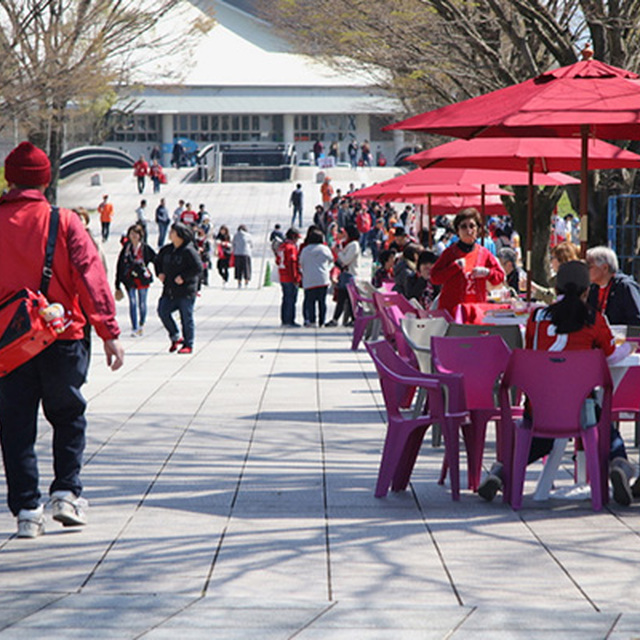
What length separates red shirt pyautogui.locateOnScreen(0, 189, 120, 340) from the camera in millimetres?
6117

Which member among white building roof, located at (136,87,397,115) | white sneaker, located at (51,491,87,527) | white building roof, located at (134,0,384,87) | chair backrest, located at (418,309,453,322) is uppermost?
white building roof, located at (134,0,384,87)

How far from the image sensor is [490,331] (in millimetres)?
8922

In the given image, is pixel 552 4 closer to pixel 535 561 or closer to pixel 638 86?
pixel 638 86

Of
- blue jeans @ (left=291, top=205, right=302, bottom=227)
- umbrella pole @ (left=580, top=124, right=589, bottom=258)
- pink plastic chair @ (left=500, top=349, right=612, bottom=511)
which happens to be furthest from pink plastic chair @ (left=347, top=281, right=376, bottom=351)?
blue jeans @ (left=291, top=205, right=302, bottom=227)

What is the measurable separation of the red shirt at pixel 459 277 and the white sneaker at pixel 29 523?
542cm

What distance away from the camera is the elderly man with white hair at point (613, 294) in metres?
8.24

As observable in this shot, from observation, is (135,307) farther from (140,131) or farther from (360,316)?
(140,131)

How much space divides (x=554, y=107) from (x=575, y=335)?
1340mm

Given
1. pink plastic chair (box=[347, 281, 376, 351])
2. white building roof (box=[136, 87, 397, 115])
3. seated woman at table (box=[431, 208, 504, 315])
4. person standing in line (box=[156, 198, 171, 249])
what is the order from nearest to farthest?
1. seated woman at table (box=[431, 208, 504, 315])
2. pink plastic chair (box=[347, 281, 376, 351])
3. person standing in line (box=[156, 198, 171, 249])
4. white building roof (box=[136, 87, 397, 115])

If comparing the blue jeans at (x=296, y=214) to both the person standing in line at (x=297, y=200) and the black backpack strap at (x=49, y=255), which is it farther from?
the black backpack strap at (x=49, y=255)

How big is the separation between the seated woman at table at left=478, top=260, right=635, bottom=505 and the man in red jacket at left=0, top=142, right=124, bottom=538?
219 cm

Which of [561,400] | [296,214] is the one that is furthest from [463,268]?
[296,214]

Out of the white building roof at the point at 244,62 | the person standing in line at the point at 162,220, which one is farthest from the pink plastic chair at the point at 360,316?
the white building roof at the point at 244,62

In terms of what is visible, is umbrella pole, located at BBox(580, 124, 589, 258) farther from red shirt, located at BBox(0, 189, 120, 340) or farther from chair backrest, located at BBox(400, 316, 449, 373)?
red shirt, located at BBox(0, 189, 120, 340)
